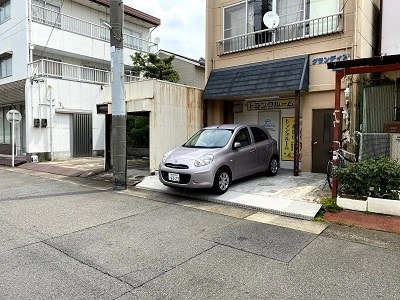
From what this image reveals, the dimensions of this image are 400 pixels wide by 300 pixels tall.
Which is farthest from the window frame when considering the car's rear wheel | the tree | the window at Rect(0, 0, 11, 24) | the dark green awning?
the window at Rect(0, 0, 11, 24)

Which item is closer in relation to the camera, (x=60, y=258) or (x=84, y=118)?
(x=60, y=258)

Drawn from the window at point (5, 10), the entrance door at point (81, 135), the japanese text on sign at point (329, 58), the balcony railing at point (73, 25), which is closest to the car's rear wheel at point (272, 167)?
the japanese text on sign at point (329, 58)

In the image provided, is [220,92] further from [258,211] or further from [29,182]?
[29,182]

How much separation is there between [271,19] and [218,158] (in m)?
5.99

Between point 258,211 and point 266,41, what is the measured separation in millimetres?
6771

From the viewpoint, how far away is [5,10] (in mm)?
18484

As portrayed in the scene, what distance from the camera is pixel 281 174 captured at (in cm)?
1014

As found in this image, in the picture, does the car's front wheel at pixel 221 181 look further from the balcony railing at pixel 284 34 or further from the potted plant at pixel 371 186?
the balcony railing at pixel 284 34

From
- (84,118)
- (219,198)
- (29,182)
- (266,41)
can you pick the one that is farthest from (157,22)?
(219,198)

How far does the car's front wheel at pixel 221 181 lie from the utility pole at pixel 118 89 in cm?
296

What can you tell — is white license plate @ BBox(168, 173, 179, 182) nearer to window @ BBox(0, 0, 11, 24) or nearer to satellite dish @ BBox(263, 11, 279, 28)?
satellite dish @ BBox(263, 11, 279, 28)

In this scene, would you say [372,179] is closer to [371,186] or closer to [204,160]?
[371,186]

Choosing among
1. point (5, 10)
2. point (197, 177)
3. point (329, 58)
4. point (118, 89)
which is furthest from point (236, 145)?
point (5, 10)

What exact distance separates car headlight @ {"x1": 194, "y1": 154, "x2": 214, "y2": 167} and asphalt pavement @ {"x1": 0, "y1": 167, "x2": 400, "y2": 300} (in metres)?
1.00
